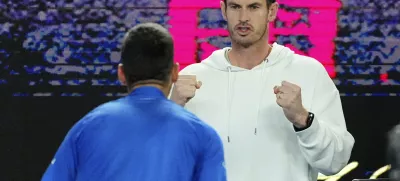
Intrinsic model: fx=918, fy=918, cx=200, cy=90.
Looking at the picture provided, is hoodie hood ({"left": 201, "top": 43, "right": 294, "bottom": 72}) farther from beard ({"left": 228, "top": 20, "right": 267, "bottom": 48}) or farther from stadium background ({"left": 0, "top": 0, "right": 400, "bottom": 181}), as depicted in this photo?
stadium background ({"left": 0, "top": 0, "right": 400, "bottom": 181})

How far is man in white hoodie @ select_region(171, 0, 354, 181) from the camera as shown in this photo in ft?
8.70

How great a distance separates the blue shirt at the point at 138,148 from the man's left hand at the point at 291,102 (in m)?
0.63

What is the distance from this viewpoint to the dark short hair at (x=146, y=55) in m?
1.96

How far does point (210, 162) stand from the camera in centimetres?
195

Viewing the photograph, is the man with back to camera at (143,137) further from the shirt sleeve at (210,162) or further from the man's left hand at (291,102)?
the man's left hand at (291,102)

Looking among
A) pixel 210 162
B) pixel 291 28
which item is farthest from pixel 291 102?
pixel 291 28

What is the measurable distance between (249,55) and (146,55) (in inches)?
37.2

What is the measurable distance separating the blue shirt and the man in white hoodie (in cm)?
65

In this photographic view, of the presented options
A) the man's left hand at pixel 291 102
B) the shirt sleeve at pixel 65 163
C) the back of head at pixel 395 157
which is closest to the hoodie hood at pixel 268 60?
the man's left hand at pixel 291 102

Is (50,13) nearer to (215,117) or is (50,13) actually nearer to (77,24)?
(77,24)

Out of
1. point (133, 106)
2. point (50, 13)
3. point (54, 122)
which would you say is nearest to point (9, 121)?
point (54, 122)

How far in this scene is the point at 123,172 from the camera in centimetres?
192

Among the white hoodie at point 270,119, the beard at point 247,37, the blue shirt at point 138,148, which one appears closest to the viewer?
the blue shirt at point 138,148

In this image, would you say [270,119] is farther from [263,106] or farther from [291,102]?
[291,102]
